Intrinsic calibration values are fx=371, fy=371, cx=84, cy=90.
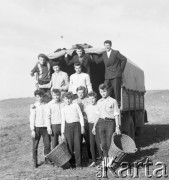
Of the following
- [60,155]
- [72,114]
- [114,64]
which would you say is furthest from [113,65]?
[60,155]

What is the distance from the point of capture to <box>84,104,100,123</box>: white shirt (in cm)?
825

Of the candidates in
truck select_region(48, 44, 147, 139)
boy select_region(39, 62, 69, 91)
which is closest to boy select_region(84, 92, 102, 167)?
boy select_region(39, 62, 69, 91)

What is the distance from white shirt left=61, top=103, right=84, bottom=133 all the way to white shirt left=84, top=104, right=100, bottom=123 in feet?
1.03

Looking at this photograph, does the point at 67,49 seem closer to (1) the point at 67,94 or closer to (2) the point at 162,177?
(1) the point at 67,94

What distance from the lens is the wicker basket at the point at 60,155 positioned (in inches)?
312

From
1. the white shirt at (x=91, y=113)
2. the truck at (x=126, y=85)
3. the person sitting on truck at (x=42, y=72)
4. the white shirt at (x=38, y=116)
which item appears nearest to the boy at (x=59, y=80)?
→ the person sitting on truck at (x=42, y=72)

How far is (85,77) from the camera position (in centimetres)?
893

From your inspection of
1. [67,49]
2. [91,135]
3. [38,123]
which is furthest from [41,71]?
[91,135]

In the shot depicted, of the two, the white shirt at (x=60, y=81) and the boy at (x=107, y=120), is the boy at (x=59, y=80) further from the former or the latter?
the boy at (x=107, y=120)

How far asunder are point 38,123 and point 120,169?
2200mm

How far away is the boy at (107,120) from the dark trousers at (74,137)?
0.48 meters

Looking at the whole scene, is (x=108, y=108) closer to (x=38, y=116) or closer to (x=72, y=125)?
(x=72, y=125)

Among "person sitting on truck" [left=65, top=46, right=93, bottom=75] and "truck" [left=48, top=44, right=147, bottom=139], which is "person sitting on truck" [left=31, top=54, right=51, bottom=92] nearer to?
"truck" [left=48, top=44, right=147, bottom=139]

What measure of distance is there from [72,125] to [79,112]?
12.7 inches
